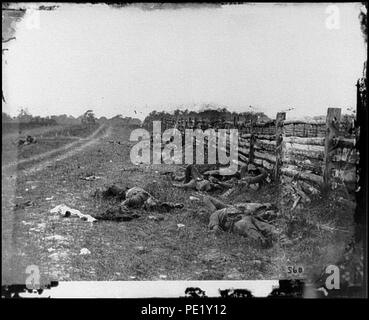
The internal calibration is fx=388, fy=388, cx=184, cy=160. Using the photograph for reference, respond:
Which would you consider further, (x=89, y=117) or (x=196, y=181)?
(x=196, y=181)

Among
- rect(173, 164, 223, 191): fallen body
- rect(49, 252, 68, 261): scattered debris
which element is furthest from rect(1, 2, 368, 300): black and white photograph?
rect(173, 164, 223, 191): fallen body

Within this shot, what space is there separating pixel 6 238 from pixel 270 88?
9.33ft

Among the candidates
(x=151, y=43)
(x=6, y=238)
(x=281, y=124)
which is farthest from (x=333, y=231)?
(x=6, y=238)

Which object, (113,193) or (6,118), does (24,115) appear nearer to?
(6,118)

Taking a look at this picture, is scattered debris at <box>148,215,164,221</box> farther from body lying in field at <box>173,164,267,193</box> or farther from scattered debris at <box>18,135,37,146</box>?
scattered debris at <box>18,135,37,146</box>

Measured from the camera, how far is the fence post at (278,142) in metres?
3.67

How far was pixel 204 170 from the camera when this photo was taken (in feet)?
12.3

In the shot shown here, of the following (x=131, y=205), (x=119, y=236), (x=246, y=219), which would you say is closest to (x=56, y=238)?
(x=119, y=236)

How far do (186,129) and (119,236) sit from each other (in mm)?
1190

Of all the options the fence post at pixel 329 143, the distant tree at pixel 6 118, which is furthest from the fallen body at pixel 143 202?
the fence post at pixel 329 143

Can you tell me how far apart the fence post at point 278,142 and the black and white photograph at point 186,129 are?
0.02 meters

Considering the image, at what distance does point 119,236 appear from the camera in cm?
364

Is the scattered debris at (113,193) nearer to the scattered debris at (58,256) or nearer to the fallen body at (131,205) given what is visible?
the fallen body at (131,205)
